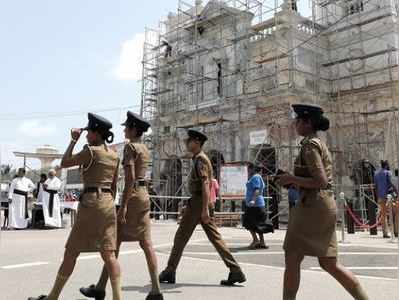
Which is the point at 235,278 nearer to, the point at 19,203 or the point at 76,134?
the point at 76,134

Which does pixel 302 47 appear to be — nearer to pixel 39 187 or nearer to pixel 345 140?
pixel 345 140

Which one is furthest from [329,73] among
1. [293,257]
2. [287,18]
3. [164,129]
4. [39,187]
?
[293,257]

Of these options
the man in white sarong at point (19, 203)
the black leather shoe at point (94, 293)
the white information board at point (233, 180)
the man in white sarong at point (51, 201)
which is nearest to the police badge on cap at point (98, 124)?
the black leather shoe at point (94, 293)

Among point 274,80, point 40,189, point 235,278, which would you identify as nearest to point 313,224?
point 235,278

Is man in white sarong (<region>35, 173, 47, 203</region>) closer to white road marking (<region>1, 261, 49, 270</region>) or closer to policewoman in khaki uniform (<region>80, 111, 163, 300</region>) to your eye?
white road marking (<region>1, 261, 49, 270</region>)

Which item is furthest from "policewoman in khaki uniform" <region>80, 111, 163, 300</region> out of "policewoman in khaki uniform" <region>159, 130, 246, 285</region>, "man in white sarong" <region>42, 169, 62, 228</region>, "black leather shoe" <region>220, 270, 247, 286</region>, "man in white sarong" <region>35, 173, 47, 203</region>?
"man in white sarong" <region>35, 173, 47, 203</region>

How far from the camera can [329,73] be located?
2653 cm

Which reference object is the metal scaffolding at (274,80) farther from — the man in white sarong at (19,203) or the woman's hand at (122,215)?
the woman's hand at (122,215)

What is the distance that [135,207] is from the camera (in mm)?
5133

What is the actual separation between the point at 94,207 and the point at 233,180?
1406 cm

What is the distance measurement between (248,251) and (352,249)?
7.06 ft

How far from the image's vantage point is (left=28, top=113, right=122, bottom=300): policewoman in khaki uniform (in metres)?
4.44

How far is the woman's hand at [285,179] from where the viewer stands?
159 inches

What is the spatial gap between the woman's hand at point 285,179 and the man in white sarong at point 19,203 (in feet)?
42.8
